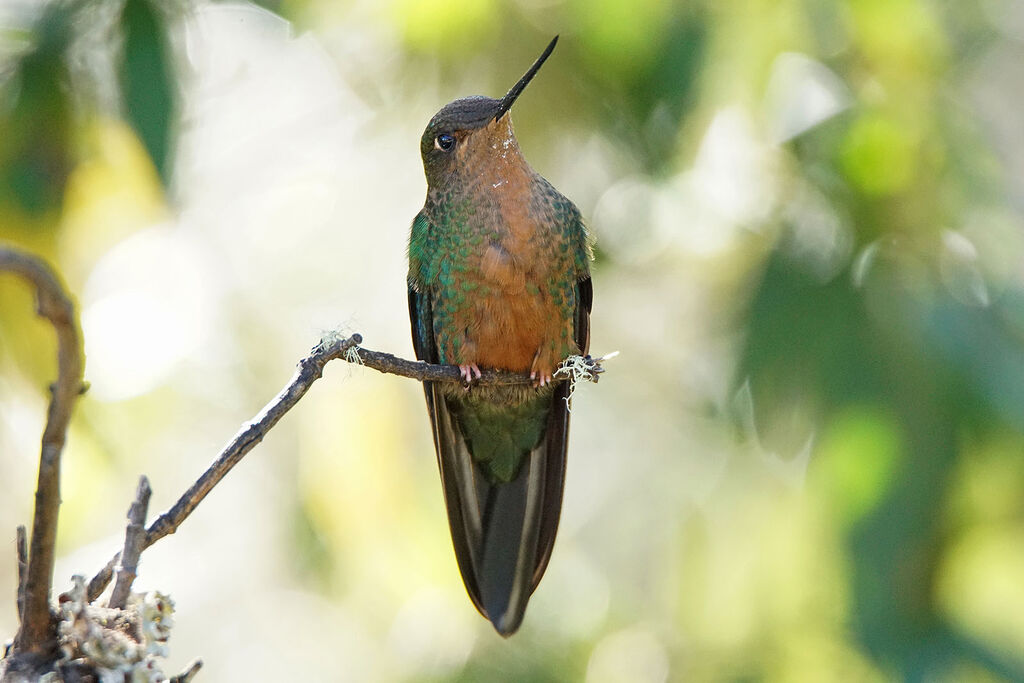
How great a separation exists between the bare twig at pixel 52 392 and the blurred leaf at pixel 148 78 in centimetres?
257

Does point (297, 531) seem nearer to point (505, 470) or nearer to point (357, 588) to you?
point (357, 588)

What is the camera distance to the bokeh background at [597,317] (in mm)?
4027

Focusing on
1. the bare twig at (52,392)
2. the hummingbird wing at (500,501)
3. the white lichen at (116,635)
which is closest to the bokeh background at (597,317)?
the hummingbird wing at (500,501)

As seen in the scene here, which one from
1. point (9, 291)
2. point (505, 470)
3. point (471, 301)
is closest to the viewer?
point (471, 301)

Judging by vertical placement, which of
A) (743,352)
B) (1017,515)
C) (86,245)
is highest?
(86,245)

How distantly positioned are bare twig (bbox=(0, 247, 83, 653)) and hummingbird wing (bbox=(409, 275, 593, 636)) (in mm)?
1820

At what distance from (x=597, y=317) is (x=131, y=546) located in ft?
14.1

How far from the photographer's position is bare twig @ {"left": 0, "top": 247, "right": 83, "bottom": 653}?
3.14 feet

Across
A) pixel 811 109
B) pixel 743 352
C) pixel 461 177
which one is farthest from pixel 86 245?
pixel 811 109

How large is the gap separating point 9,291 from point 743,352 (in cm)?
285

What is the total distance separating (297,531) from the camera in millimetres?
4883

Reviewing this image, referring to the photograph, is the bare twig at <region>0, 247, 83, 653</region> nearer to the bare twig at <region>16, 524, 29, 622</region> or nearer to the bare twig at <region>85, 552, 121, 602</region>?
the bare twig at <region>16, 524, 29, 622</region>

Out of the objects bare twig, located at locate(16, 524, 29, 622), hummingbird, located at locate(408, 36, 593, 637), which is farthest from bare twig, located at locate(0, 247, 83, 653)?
hummingbird, located at locate(408, 36, 593, 637)

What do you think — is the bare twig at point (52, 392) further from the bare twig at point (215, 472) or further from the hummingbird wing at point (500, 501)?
the hummingbird wing at point (500, 501)
